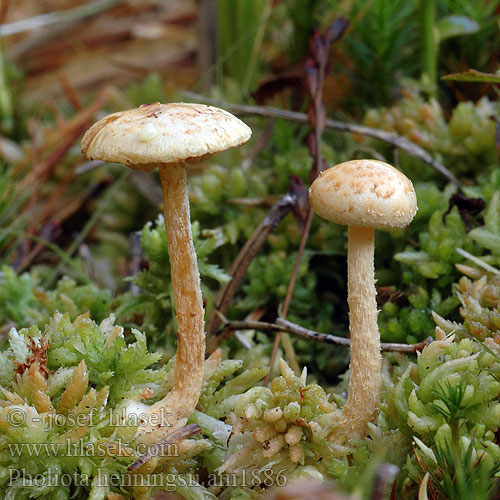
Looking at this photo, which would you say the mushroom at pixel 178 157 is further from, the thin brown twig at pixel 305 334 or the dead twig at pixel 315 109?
the dead twig at pixel 315 109

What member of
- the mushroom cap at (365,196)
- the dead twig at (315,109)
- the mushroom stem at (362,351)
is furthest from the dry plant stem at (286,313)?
the mushroom cap at (365,196)

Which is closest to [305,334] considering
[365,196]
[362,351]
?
[362,351]

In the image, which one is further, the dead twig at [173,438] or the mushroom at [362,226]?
the dead twig at [173,438]

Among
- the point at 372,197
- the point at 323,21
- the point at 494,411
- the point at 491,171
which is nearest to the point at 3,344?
the point at 372,197

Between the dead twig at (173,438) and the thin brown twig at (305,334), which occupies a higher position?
the thin brown twig at (305,334)

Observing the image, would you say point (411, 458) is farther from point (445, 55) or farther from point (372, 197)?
point (445, 55)

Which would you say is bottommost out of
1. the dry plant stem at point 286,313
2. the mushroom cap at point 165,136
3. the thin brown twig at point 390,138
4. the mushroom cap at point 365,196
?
the dry plant stem at point 286,313
